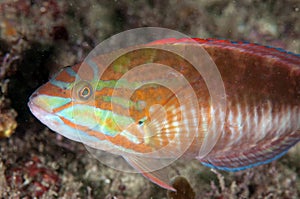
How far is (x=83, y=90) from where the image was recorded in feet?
8.55

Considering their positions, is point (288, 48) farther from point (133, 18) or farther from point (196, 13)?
point (133, 18)

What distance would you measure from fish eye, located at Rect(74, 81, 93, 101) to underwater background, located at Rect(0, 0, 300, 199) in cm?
180

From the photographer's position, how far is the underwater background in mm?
4168

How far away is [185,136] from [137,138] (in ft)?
1.43

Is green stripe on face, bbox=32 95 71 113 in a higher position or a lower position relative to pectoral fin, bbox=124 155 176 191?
lower

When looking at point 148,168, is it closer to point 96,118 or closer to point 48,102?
point 96,118

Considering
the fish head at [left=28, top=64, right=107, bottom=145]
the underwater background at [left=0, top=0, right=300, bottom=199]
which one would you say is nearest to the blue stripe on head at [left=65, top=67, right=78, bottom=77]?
the fish head at [left=28, top=64, right=107, bottom=145]

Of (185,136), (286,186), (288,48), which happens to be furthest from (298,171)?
(185,136)

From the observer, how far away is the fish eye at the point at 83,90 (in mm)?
2594

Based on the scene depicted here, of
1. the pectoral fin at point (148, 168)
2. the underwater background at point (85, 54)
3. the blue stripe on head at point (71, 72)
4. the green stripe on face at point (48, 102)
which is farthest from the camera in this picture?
the underwater background at point (85, 54)

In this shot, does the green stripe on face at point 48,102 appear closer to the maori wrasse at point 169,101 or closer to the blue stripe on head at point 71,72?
the maori wrasse at point 169,101

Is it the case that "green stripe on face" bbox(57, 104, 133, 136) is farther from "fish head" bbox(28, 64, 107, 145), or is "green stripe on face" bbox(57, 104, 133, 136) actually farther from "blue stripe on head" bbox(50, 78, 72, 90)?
"blue stripe on head" bbox(50, 78, 72, 90)

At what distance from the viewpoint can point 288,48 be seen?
15.3 ft

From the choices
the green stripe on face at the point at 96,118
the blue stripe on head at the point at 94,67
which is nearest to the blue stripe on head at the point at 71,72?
the blue stripe on head at the point at 94,67
